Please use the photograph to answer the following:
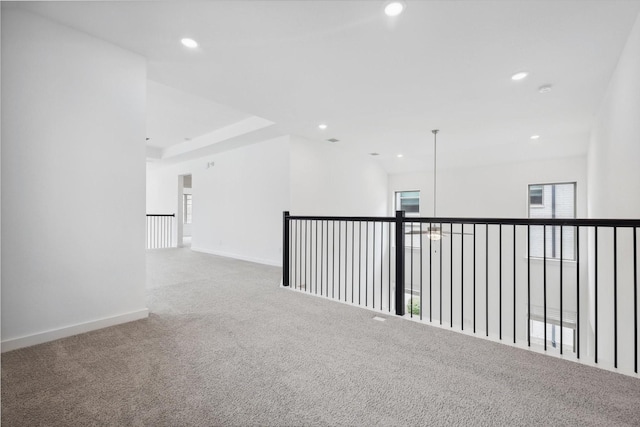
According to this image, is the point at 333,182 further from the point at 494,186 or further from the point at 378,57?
the point at 378,57

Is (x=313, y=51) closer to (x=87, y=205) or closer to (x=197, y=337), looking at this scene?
(x=87, y=205)

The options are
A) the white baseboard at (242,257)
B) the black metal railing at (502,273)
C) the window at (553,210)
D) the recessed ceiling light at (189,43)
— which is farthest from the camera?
the window at (553,210)

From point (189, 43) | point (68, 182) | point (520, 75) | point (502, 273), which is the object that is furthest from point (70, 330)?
point (502, 273)

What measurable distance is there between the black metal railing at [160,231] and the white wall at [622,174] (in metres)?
8.92

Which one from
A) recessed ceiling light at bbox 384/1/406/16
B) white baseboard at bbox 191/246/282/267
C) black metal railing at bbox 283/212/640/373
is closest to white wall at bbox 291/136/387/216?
black metal railing at bbox 283/212/640/373

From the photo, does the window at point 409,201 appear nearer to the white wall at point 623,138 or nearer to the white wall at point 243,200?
the white wall at point 243,200

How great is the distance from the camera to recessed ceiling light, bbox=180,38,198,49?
8.30 feet

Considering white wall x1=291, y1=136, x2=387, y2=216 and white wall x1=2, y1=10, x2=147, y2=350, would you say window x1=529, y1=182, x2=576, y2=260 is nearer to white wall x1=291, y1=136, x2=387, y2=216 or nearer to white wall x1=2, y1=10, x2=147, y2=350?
white wall x1=291, y1=136, x2=387, y2=216

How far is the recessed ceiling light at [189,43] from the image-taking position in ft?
8.30

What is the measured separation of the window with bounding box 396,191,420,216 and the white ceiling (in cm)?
349

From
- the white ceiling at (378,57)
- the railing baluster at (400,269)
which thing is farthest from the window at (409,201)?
the railing baluster at (400,269)

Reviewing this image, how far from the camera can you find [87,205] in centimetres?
240

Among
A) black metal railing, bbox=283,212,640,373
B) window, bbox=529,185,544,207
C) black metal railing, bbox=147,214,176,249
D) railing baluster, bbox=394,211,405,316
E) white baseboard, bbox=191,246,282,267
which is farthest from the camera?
black metal railing, bbox=147,214,176,249

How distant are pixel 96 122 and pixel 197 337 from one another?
6.38 feet
